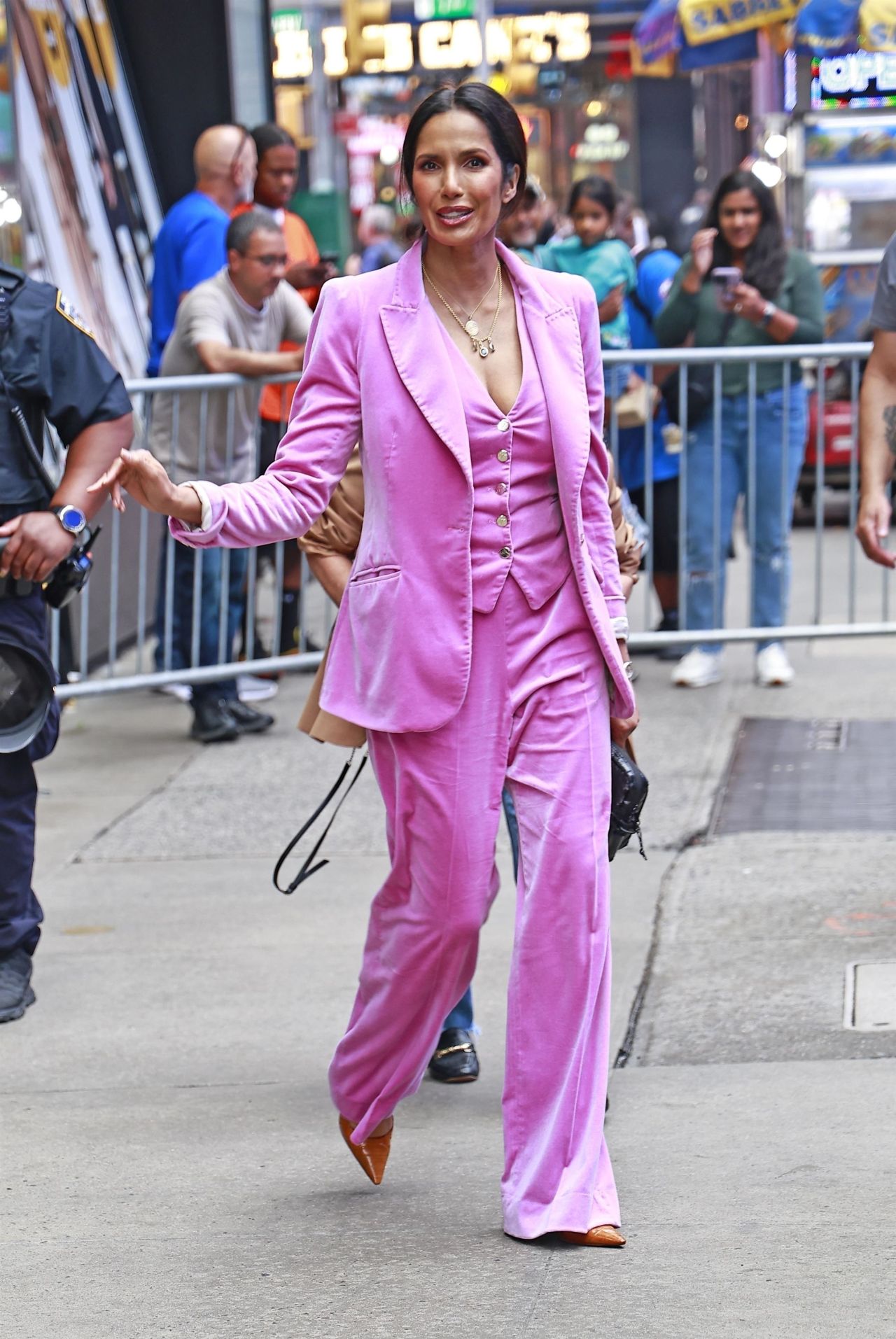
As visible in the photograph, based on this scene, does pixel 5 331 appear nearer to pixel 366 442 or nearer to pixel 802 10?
pixel 366 442

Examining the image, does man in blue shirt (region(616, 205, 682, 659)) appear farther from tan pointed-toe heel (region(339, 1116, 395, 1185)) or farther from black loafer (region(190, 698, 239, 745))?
tan pointed-toe heel (region(339, 1116, 395, 1185))

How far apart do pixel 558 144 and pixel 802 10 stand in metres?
35.4

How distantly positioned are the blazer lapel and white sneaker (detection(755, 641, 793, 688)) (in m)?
5.34

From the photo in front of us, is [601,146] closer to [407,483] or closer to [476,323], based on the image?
[476,323]

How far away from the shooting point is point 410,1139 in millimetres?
4184

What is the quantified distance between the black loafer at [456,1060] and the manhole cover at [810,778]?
211 centimetres

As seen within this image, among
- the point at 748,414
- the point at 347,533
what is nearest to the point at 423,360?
the point at 347,533

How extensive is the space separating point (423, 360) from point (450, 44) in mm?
22521

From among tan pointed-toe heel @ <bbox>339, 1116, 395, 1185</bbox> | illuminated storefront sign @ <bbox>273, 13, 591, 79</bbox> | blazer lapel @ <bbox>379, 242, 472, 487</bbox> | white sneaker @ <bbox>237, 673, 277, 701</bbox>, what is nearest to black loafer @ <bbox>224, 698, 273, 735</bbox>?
white sneaker @ <bbox>237, 673, 277, 701</bbox>

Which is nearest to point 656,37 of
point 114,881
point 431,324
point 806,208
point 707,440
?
point 806,208

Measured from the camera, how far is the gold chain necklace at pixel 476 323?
364 centimetres

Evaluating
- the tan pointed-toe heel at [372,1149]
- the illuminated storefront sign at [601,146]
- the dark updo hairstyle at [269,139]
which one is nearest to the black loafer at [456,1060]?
the tan pointed-toe heel at [372,1149]

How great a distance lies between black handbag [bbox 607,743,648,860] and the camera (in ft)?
12.0

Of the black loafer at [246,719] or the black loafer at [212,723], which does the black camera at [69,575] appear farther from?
the black loafer at [246,719]
